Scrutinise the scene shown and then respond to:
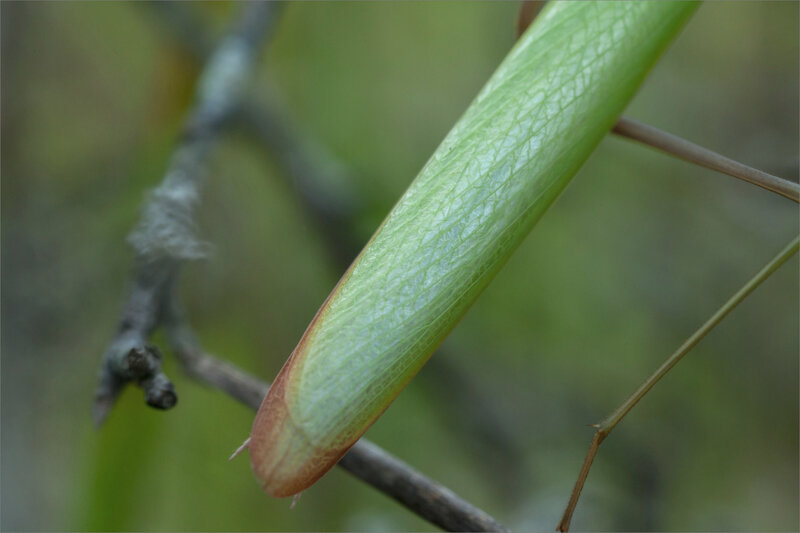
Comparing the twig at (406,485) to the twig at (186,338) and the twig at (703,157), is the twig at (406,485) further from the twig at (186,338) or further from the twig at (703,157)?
the twig at (703,157)

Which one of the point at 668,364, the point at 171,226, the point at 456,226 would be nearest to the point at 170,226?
the point at 171,226

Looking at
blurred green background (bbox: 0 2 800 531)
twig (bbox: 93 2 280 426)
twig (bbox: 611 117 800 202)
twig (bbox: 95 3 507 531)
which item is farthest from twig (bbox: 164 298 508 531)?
twig (bbox: 611 117 800 202)

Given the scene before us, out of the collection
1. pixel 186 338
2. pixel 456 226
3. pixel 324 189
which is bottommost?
pixel 186 338

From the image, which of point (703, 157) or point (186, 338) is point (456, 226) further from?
point (186, 338)

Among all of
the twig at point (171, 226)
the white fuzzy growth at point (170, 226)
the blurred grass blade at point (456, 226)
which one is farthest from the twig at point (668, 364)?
the white fuzzy growth at point (170, 226)

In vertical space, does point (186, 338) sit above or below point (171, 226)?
below

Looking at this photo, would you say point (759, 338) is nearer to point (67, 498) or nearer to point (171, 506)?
point (171, 506)

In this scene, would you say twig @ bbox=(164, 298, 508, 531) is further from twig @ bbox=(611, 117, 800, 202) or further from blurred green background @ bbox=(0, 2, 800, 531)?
twig @ bbox=(611, 117, 800, 202)
